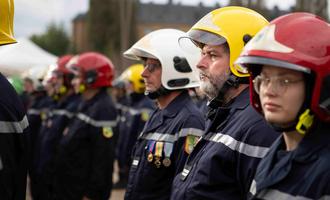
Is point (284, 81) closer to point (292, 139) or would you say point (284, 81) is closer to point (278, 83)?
point (278, 83)

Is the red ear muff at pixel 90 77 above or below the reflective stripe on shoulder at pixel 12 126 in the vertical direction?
below

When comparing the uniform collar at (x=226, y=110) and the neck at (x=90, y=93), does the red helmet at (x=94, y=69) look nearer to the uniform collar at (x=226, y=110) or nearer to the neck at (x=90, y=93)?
the neck at (x=90, y=93)

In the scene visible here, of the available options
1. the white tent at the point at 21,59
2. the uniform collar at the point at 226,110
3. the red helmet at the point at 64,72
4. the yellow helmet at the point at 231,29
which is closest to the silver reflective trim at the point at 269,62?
the uniform collar at the point at 226,110

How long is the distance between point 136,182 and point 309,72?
236cm

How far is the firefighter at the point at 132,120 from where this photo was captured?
1097 centimetres

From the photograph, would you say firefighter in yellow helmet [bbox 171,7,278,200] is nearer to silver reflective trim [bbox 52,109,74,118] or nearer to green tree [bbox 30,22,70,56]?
silver reflective trim [bbox 52,109,74,118]

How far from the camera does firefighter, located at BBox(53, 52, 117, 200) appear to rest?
6.89 metres

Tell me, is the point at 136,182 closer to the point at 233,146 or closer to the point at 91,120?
the point at 233,146

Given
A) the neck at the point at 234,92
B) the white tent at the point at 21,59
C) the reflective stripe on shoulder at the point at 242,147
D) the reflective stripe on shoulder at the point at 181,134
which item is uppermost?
the neck at the point at 234,92

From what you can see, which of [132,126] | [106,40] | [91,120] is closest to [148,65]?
[91,120]

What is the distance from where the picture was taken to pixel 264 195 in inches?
107

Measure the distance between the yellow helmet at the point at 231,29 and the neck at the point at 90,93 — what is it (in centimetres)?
386

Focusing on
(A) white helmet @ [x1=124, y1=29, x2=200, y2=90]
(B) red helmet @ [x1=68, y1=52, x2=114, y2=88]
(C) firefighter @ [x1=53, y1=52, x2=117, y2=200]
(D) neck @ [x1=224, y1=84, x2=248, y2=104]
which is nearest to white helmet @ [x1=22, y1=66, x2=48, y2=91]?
(B) red helmet @ [x1=68, y1=52, x2=114, y2=88]

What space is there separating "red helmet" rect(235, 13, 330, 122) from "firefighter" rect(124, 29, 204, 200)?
6.06ft
